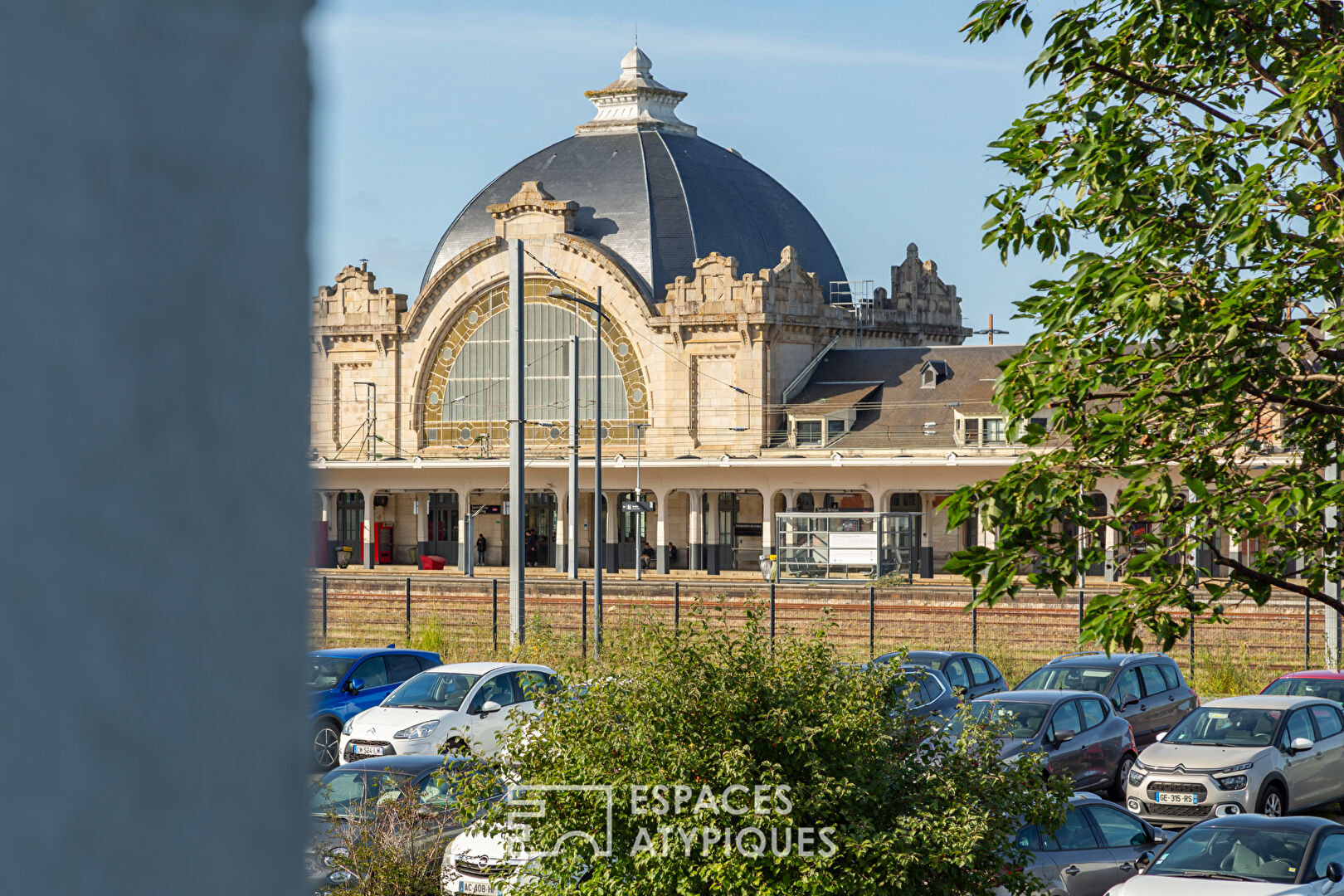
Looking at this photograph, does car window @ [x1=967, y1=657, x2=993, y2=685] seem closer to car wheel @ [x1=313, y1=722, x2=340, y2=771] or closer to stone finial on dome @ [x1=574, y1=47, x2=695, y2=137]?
car wheel @ [x1=313, y1=722, x2=340, y2=771]

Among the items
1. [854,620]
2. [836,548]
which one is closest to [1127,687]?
[854,620]

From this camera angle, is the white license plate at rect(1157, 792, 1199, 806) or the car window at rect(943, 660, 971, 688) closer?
the white license plate at rect(1157, 792, 1199, 806)

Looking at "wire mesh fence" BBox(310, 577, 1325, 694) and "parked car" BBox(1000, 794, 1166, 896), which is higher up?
"wire mesh fence" BBox(310, 577, 1325, 694)

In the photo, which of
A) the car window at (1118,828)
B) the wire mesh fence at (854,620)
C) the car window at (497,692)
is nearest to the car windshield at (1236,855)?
the car window at (1118,828)

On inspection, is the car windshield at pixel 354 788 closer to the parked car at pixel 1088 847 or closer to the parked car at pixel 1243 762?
the parked car at pixel 1088 847

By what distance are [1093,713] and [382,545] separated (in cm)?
5252

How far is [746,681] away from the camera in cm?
1048

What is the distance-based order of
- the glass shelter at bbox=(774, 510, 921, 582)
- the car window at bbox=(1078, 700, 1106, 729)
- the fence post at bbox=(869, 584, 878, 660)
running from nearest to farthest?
the car window at bbox=(1078, 700, 1106, 729) → the fence post at bbox=(869, 584, 878, 660) → the glass shelter at bbox=(774, 510, 921, 582)

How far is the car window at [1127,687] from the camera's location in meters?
23.0

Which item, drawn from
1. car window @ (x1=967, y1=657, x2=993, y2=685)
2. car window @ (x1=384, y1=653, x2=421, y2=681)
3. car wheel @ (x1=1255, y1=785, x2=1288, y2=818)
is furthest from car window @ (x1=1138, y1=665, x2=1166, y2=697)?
car window @ (x1=384, y1=653, x2=421, y2=681)

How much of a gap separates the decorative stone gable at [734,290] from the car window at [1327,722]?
44.5 m

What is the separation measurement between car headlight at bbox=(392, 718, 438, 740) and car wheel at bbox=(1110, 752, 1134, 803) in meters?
9.57

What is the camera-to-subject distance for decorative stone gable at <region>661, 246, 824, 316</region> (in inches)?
2514

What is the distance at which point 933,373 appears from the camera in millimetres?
61812
